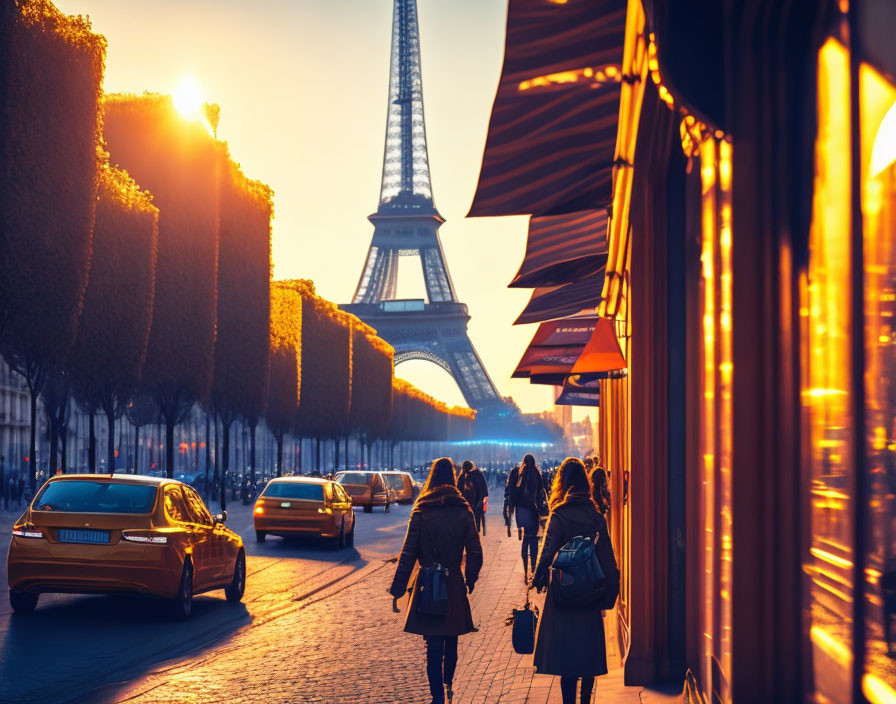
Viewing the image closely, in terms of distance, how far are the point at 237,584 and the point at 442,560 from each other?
848 cm

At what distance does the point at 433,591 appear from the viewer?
7.71 meters

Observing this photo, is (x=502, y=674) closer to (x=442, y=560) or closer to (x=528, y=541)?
(x=442, y=560)

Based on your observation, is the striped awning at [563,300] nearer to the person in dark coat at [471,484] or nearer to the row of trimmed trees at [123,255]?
the person in dark coat at [471,484]

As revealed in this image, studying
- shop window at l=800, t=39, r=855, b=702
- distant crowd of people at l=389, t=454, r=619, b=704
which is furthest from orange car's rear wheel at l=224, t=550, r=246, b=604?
shop window at l=800, t=39, r=855, b=702

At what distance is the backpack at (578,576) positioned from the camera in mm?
7000

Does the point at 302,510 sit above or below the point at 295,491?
below

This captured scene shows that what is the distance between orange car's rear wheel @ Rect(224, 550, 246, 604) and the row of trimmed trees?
1342cm

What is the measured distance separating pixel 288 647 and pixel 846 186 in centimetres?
920

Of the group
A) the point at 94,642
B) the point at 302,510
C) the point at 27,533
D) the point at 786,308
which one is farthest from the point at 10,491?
the point at 786,308

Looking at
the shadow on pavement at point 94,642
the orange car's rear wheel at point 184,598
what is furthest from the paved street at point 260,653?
the orange car's rear wheel at point 184,598

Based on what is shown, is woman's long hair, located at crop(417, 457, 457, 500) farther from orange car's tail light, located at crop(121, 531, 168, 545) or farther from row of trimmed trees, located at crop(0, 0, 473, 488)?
row of trimmed trees, located at crop(0, 0, 473, 488)

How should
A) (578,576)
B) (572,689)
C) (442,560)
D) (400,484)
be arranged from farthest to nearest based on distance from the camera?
1. (400,484)
2. (442,560)
3. (572,689)
4. (578,576)

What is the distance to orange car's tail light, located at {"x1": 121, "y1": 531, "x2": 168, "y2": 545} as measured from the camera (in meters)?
12.7

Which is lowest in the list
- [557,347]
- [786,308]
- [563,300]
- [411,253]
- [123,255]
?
[786,308]
